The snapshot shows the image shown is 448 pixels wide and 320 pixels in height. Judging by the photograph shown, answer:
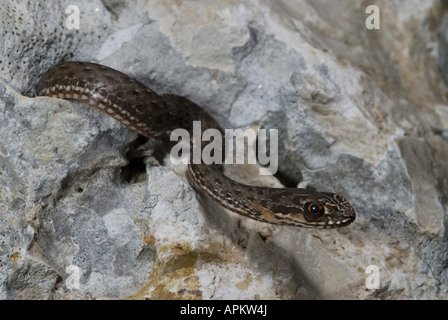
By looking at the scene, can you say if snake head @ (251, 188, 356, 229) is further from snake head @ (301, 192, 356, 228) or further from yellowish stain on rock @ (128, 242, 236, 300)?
yellowish stain on rock @ (128, 242, 236, 300)

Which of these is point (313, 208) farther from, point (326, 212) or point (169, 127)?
point (169, 127)

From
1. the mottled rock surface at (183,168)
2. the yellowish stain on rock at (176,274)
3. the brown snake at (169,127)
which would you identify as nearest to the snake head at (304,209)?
the brown snake at (169,127)

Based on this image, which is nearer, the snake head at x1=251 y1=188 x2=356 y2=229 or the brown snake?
the brown snake

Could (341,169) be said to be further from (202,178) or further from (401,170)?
(202,178)

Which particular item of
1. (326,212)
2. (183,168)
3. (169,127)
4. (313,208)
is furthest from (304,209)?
(169,127)

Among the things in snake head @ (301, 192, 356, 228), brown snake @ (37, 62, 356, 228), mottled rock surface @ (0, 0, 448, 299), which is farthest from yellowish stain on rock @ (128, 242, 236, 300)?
snake head @ (301, 192, 356, 228)

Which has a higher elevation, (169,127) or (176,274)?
(169,127)

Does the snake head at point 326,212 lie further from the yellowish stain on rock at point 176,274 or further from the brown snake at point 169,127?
the yellowish stain on rock at point 176,274
